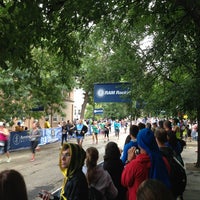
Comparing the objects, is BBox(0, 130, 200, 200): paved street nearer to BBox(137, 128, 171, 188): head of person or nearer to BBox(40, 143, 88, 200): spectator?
BBox(137, 128, 171, 188): head of person

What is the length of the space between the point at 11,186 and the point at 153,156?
81.8 inches

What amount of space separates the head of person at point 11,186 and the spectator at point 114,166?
102 inches

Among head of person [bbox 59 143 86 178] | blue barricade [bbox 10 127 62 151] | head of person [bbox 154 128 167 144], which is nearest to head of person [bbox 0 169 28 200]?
head of person [bbox 59 143 86 178]

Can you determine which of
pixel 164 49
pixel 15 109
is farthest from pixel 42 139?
pixel 164 49

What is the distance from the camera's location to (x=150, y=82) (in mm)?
11664

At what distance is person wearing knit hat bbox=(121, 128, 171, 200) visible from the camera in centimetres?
366

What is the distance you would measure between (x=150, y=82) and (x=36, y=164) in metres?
6.06

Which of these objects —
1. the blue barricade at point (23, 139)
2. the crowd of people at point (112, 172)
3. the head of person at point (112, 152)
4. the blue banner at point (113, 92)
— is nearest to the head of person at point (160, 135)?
the crowd of people at point (112, 172)

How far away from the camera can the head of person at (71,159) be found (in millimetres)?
3237

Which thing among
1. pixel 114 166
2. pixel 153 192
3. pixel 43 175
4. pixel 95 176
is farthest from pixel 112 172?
pixel 43 175

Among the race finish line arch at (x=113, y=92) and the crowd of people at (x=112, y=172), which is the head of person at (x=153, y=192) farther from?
the race finish line arch at (x=113, y=92)

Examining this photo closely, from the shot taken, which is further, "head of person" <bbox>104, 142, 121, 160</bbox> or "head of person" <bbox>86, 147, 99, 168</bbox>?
"head of person" <bbox>104, 142, 121, 160</bbox>

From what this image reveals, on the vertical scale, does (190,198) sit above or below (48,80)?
below

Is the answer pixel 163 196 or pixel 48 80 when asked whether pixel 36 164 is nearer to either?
pixel 48 80
